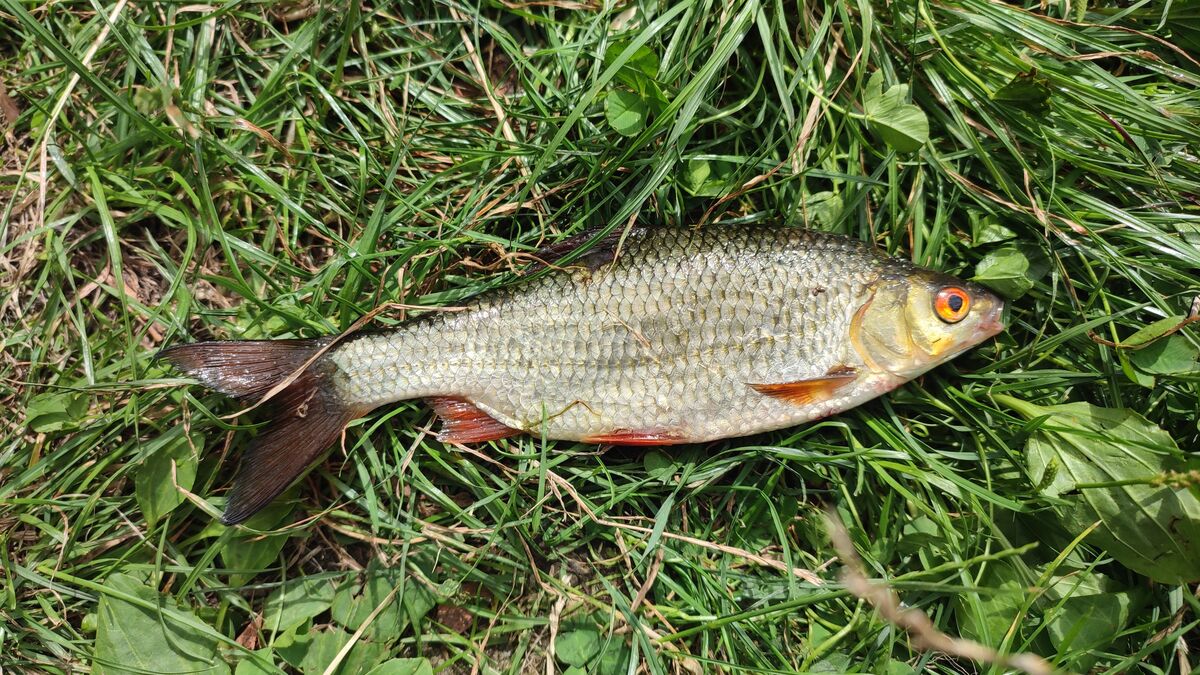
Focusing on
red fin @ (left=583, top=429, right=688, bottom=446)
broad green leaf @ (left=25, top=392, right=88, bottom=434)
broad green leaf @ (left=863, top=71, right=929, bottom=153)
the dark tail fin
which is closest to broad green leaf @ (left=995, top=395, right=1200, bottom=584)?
broad green leaf @ (left=863, top=71, right=929, bottom=153)

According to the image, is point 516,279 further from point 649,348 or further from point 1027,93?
point 1027,93

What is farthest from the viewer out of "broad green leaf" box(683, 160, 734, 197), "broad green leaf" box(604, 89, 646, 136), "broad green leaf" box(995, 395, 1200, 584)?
"broad green leaf" box(683, 160, 734, 197)

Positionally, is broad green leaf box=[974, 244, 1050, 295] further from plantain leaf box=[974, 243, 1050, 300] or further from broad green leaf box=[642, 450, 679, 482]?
broad green leaf box=[642, 450, 679, 482]

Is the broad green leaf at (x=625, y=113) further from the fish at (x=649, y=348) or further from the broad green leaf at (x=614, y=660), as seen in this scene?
the broad green leaf at (x=614, y=660)

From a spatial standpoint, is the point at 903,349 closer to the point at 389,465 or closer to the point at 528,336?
the point at 528,336

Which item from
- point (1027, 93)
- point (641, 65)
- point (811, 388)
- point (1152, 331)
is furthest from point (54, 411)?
point (1152, 331)

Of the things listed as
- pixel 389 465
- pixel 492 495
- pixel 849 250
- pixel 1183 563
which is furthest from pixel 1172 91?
pixel 389 465

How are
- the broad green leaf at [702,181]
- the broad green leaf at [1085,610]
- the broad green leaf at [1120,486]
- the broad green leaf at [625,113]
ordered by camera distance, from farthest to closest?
the broad green leaf at [702,181]
the broad green leaf at [625,113]
the broad green leaf at [1085,610]
the broad green leaf at [1120,486]

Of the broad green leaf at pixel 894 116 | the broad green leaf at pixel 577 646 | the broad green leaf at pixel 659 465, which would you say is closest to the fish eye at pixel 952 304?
the broad green leaf at pixel 894 116
